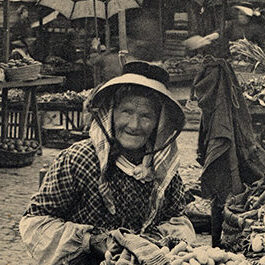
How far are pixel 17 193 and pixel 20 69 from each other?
206 centimetres

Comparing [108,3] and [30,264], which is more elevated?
[108,3]

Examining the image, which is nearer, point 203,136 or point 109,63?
point 203,136

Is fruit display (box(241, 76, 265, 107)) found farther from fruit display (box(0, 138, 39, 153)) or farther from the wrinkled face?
the wrinkled face

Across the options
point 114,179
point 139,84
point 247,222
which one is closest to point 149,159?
point 114,179

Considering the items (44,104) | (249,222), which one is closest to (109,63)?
(44,104)

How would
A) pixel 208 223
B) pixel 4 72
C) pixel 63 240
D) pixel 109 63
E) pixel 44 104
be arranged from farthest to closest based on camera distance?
pixel 44 104 < pixel 109 63 < pixel 4 72 < pixel 208 223 < pixel 63 240

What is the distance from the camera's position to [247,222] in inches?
174

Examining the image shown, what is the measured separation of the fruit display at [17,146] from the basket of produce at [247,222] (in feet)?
15.3

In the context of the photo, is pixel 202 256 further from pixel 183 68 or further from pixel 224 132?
pixel 183 68

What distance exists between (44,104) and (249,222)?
685 centimetres

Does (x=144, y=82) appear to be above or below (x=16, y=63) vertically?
above

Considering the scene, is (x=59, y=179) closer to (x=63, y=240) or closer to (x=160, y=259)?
(x=63, y=240)

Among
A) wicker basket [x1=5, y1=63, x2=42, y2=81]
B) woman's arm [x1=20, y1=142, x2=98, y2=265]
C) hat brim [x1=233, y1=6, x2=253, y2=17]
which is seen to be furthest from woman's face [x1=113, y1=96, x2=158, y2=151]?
hat brim [x1=233, y1=6, x2=253, y2=17]

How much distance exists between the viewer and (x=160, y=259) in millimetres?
2383
